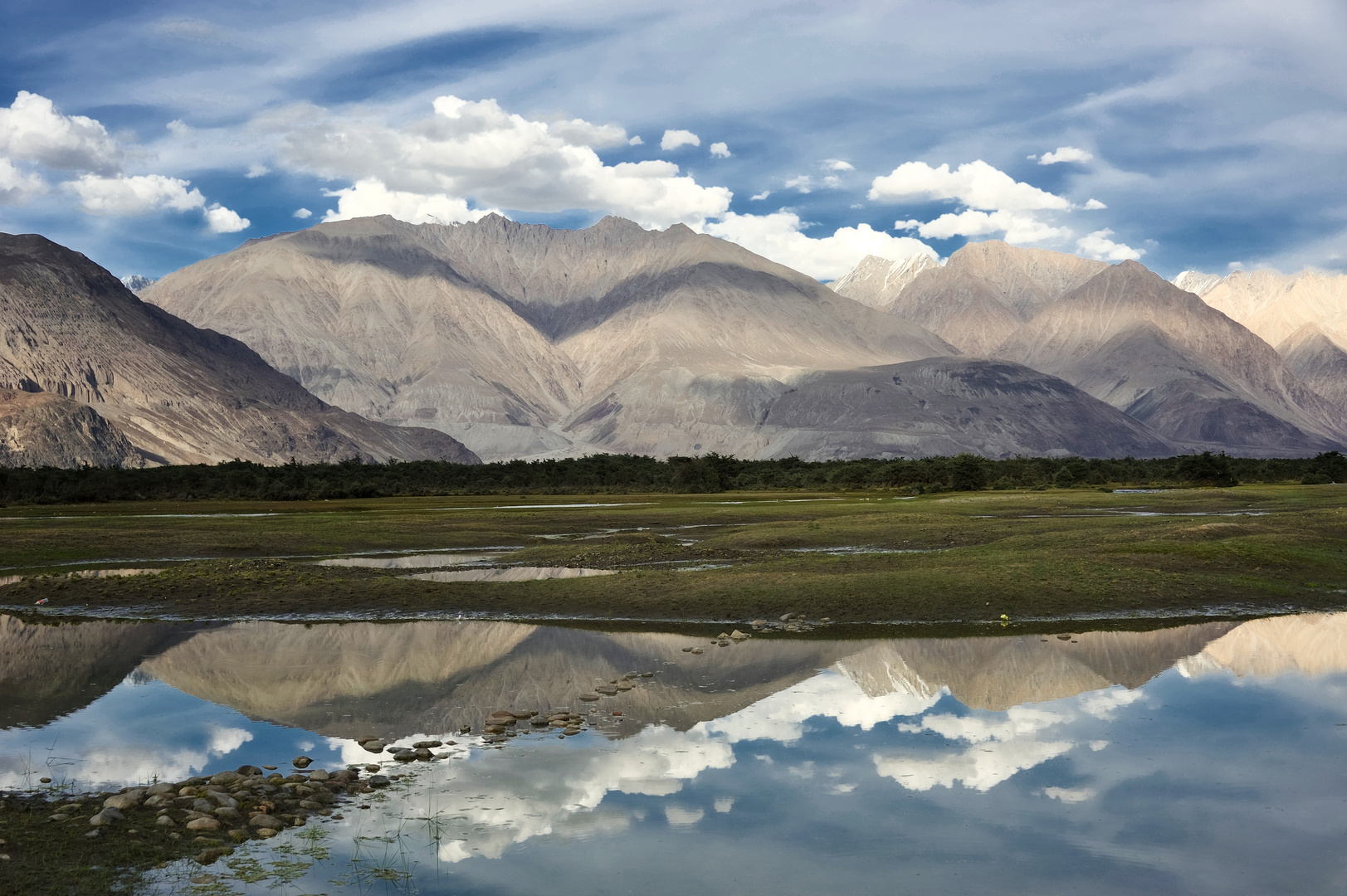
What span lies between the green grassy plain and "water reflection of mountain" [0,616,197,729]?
9.12 feet

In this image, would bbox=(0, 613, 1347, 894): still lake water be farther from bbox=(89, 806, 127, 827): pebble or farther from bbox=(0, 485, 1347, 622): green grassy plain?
bbox=(0, 485, 1347, 622): green grassy plain

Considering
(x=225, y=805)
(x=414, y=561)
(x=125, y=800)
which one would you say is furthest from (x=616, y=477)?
(x=225, y=805)

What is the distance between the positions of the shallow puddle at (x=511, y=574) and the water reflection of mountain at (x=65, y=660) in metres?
9.74

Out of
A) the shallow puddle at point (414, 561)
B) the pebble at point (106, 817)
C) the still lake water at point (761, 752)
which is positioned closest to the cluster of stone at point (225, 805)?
the pebble at point (106, 817)

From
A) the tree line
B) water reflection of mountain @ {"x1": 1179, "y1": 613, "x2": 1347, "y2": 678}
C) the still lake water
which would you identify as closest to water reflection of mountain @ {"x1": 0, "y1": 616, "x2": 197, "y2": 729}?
the still lake water

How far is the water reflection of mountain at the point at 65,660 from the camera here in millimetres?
20656

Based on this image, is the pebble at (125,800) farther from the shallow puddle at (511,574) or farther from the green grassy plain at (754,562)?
the shallow puddle at (511,574)

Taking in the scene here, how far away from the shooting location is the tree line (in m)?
A: 104

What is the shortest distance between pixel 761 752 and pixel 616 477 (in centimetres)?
10739

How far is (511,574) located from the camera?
3922cm

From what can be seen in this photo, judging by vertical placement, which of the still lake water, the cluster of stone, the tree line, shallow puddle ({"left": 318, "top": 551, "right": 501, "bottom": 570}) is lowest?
the still lake water

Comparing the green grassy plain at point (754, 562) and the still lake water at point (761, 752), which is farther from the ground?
the green grassy plain at point (754, 562)

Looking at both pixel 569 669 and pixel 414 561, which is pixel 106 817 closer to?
pixel 569 669

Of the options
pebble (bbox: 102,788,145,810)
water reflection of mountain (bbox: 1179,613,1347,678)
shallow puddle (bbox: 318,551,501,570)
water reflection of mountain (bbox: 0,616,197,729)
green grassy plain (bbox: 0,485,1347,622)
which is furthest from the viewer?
shallow puddle (bbox: 318,551,501,570)
